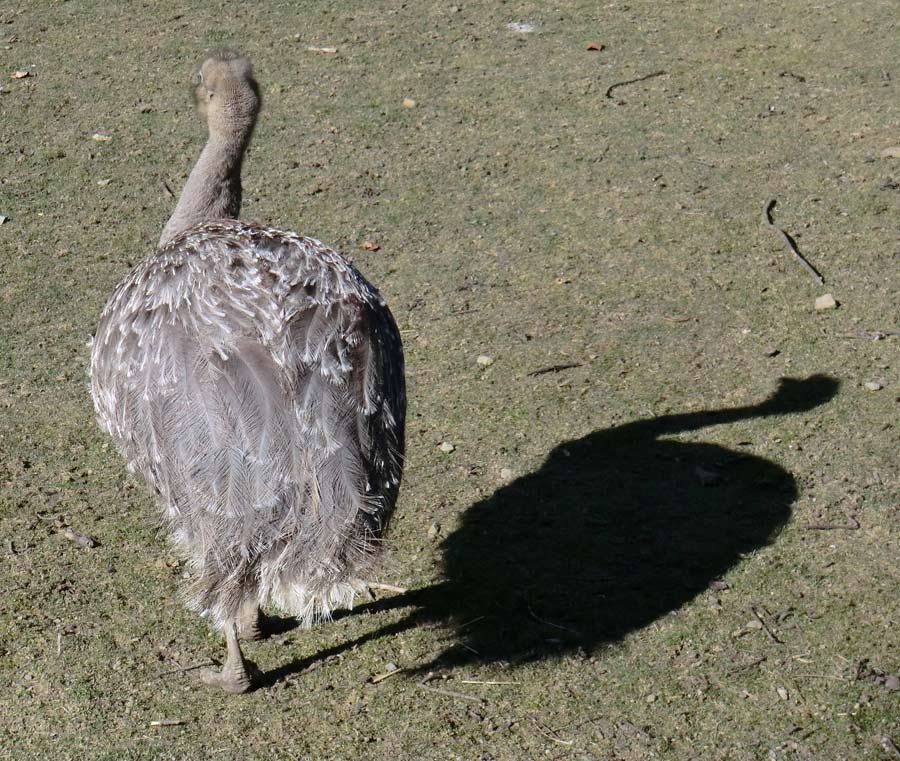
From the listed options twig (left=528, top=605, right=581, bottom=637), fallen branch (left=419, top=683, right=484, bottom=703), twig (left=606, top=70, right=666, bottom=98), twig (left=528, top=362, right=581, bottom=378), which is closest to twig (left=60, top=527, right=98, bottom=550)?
fallen branch (left=419, top=683, right=484, bottom=703)

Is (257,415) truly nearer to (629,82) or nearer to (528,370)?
(528,370)

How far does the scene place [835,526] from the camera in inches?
217

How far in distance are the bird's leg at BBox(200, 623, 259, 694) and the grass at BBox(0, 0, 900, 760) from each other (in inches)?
3.4

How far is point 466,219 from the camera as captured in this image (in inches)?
316

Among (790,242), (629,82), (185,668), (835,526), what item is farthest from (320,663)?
(629,82)

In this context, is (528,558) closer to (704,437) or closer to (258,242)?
(704,437)

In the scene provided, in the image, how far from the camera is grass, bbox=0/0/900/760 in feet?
15.2

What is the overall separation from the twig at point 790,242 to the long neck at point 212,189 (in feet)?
11.6

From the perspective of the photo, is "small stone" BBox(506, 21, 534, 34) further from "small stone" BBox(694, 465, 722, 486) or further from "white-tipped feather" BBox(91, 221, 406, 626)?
"white-tipped feather" BBox(91, 221, 406, 626)

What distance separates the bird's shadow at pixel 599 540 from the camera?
501cm

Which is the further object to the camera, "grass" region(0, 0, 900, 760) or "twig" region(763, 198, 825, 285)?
"twig" region(763, 198, 825, 285)

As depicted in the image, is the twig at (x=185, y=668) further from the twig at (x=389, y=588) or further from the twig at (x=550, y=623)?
the twig at (x=550, y=623)

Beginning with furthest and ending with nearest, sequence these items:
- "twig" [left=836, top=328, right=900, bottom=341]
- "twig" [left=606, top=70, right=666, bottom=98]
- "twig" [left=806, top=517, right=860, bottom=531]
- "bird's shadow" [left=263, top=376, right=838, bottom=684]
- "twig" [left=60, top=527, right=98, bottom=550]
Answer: "twig" [left=606, top=70, right=666, bottom=98] < "twig" [left=836, top=328, right=900, bottom=341] < "twig" [left=806, top=517, right=860, bottom=531] < "twig" [left=60, top=527, right=98, bottom=550] < "bird's shadow" [left=263, top=376, right=838, bottom=684]

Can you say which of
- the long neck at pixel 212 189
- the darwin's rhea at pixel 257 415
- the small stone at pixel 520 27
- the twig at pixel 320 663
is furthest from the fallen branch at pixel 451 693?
the small stone at pixel 520 27
